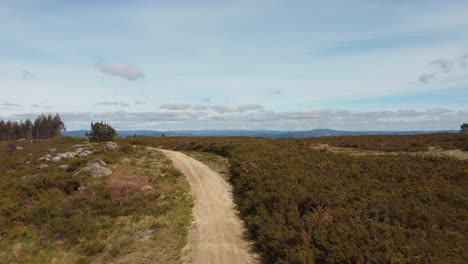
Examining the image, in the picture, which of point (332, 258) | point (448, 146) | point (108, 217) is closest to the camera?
point (332, 258)

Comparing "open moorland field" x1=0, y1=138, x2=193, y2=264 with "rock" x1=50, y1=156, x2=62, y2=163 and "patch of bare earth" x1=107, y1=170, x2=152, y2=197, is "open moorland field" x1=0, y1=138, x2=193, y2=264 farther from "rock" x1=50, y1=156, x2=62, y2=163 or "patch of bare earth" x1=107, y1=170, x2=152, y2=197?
"rock" x1=50, y1=156, x2=62, y2=163

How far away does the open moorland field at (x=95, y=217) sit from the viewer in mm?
13812

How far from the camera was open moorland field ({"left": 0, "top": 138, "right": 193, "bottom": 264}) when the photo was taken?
13812 millimetres

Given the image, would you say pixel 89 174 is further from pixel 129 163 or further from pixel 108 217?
pixel 108 217

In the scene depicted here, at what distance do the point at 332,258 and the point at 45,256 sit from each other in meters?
12.8

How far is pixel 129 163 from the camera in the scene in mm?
31000

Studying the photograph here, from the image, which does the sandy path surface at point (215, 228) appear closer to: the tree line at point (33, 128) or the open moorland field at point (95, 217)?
the open moorland field at point (95, 217)

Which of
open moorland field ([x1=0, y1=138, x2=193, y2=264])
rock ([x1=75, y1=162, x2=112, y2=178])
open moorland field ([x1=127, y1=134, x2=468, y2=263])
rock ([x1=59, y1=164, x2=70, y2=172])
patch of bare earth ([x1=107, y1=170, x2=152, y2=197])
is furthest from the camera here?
rock ([x1=59, y1=164, x2=70, y2=172])

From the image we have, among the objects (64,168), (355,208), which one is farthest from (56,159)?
(355,208)

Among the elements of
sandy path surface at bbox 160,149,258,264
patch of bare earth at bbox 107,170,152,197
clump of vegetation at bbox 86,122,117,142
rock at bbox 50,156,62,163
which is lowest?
sandy path surface at bbox 160,149,258,264

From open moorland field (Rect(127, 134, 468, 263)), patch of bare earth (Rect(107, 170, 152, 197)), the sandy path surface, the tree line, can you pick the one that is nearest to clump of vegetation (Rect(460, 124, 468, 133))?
open moorland field (Rect(127, 134, 468, 263))

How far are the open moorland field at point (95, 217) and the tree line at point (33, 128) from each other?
112044 millimetres

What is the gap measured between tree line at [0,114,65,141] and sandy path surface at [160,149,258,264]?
403ft

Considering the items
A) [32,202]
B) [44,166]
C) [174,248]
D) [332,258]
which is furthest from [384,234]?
[44,166]
